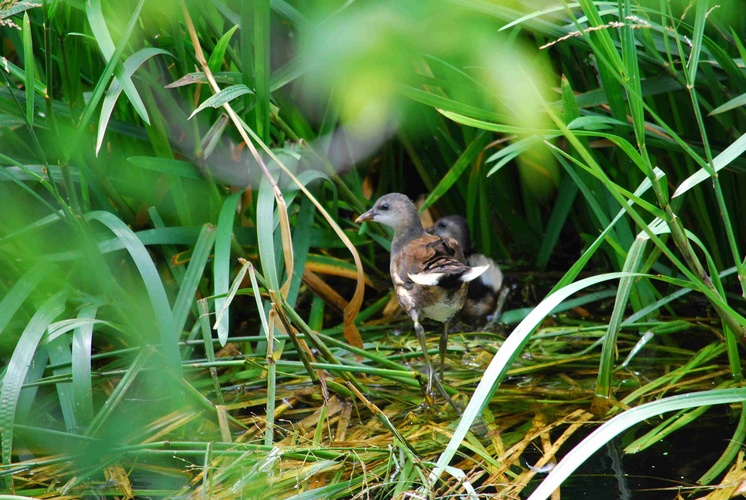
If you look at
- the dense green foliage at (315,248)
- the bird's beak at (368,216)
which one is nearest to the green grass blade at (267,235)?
the dense green foliage at (315,248)

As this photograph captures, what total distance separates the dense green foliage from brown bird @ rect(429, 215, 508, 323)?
0.35ft

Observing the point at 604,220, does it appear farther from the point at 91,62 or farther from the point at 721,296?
the point at 91,62

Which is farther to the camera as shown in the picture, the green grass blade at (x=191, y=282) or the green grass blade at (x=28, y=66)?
the green grass blade at (x=191, y=282)

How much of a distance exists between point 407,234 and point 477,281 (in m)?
0.48

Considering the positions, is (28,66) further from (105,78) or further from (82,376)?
(82,376)

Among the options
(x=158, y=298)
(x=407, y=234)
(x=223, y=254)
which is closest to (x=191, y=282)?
(x=223, y=254)

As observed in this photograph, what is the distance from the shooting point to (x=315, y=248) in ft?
12.8

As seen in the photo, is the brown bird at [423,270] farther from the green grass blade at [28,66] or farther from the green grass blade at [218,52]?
the green grass blade at [28,66]

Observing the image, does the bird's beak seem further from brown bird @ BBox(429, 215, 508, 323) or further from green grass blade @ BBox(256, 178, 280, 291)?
green grass blade @ BBox(256, 178, 280, 291)

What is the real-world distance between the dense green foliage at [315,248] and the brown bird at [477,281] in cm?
11

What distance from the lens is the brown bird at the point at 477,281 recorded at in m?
3.69

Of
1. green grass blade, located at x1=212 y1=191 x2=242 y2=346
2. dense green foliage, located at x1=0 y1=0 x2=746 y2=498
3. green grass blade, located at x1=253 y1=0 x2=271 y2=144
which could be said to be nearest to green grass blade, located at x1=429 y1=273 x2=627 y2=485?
dense green foliage, located at x1=0 y1=0 x2=746 y2=498

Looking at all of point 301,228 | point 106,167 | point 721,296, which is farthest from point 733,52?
point 106,167

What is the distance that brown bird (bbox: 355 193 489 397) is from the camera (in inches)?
114
